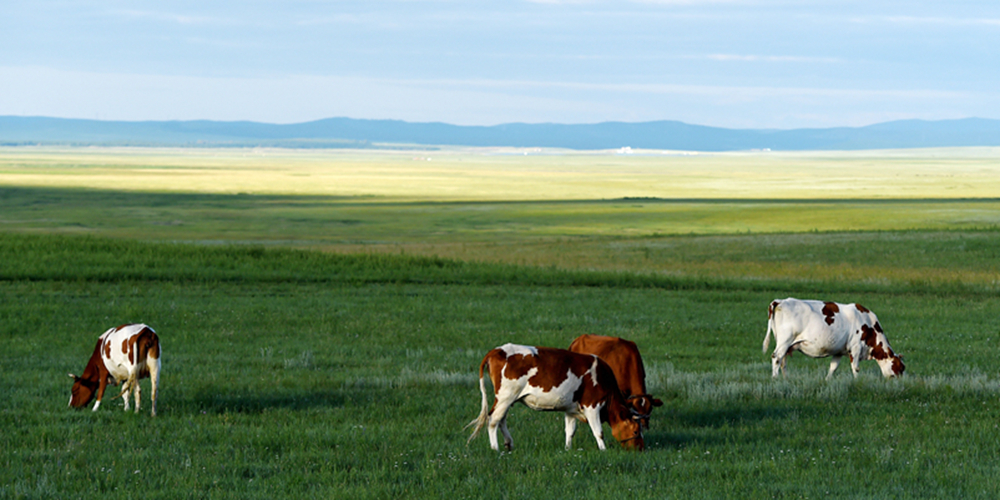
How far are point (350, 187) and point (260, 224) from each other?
218ft

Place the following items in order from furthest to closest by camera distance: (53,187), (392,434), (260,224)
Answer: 1. (53,187)
2. (260,224)
3. (392,434)

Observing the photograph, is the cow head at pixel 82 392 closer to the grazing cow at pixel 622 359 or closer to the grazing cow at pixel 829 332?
the grazing cow at pixel 622 359

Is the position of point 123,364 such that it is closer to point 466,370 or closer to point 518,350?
point 518,350

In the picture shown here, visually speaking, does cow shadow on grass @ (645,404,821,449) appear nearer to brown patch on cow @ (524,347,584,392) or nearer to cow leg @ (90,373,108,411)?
brown patch on cow @ (524,347,584,392)

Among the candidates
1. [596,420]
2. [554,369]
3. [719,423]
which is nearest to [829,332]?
[719,423]

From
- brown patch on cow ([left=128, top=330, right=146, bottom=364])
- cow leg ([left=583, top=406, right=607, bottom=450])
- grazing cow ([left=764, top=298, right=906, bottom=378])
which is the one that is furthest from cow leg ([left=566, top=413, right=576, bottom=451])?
grazing cow ([left=764, top=298, right=906, bottom=378])

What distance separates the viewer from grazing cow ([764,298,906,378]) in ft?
54.4

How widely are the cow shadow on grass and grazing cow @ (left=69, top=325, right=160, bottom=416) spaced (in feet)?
22.0

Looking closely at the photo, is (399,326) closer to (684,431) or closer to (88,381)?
(88,381)

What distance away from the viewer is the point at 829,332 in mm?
16578

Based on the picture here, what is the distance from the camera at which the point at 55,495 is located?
939 centimetres

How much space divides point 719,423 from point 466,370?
6492 millimetres

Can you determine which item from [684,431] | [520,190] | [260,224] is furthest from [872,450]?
[520,190]

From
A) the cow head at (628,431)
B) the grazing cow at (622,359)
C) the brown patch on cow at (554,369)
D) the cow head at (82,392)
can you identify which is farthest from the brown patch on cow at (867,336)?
the cow head at (82,392)
